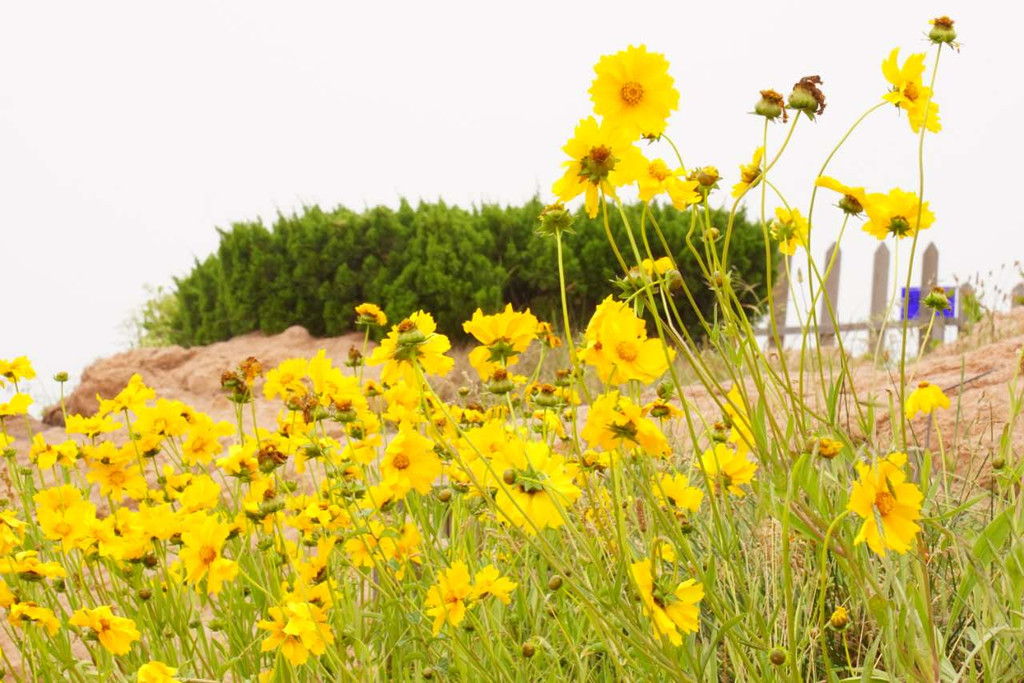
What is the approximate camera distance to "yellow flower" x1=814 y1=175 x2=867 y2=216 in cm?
175

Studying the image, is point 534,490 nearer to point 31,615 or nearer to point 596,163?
point 596,163

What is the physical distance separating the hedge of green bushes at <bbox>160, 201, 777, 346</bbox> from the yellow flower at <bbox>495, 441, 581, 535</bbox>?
647cm

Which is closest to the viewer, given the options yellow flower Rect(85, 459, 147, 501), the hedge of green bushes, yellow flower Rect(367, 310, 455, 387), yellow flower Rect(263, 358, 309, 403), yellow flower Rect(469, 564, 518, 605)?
yellow flower Rect(367, 310, 455, 387)

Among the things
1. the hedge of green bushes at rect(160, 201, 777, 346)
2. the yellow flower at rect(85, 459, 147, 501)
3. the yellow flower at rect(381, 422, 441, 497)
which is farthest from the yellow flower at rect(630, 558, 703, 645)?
the hedge of green bushes at rect(160, 201, 777, 346)

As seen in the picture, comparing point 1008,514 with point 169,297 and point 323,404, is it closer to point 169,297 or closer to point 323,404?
point 323,404

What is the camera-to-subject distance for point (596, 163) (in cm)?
137

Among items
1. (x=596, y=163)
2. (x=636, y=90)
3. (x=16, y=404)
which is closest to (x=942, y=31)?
(x=636, y=90)

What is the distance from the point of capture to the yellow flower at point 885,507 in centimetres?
118

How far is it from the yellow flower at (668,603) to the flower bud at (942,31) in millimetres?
1204

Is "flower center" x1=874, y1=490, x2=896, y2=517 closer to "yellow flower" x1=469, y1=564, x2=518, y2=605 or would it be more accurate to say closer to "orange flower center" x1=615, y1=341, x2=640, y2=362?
"orange flower center" x1=615, y1=341, x2=640, y2=362

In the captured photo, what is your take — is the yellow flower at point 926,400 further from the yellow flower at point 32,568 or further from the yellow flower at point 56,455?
the yellow flower at point 56,455

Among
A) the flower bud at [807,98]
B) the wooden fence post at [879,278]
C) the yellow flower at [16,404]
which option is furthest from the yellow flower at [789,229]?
the wooden fence post at [879,278]

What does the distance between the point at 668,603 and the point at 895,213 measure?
950mm

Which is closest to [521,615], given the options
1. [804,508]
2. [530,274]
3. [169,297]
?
[804,508]
